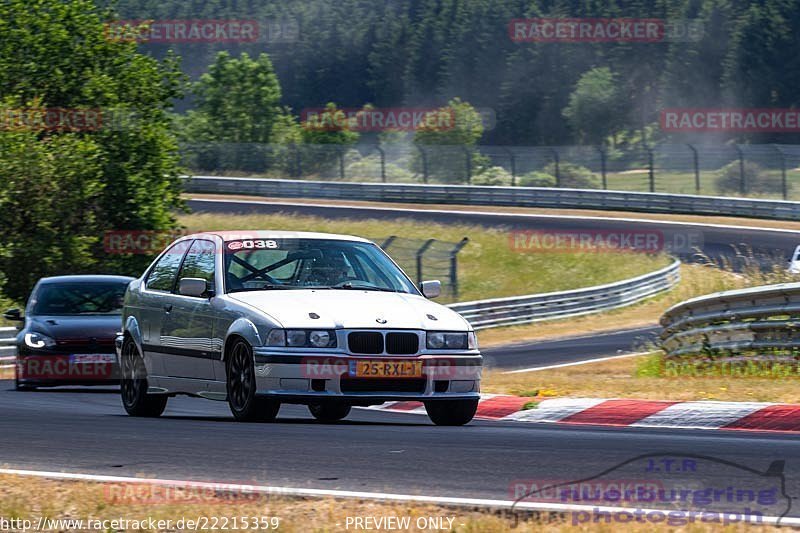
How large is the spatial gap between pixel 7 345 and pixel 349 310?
15.7 meters

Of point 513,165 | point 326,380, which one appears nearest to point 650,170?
point 513,165

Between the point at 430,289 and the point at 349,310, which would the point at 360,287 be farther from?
the point at 349,310

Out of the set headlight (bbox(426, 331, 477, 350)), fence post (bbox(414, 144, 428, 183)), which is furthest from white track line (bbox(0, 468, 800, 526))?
fence post (bbox(414, 144, 428, 183))

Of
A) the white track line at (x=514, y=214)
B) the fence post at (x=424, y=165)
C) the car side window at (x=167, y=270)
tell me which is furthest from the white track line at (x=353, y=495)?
the fence post at (x=424, y=165)

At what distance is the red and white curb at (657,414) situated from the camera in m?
9.34

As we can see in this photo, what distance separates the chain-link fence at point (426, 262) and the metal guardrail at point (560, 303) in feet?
5.18

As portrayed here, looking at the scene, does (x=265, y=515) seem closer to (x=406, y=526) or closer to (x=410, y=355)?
(x=406, y=526)

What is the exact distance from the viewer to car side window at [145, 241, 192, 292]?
10914mm

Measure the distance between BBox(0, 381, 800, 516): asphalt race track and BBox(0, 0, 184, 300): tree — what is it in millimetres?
23127

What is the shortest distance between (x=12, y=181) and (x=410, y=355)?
82.4ft

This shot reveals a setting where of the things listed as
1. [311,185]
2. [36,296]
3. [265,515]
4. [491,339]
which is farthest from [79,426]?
[311,185]

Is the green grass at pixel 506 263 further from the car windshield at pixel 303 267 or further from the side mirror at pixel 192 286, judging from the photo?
the side mirror at pixel 192 286

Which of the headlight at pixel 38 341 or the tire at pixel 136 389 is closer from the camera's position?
the tire at pixel 136 389

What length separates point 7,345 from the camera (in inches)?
926
